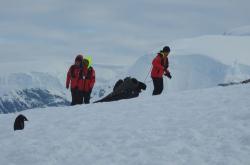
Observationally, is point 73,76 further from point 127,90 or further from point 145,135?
point 145,135

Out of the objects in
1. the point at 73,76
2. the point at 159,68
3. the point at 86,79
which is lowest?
the point at 86,79

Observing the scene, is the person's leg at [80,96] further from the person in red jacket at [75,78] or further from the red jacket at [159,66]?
the red jacket at [159,66]

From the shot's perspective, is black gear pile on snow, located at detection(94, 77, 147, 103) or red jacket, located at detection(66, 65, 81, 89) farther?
black gear pile on snow, located at detection(94, 77, 147, 103)

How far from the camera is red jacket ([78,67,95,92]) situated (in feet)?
60.9

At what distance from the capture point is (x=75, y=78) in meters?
18.8


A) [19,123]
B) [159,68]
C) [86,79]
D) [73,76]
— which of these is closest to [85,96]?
[86,79]

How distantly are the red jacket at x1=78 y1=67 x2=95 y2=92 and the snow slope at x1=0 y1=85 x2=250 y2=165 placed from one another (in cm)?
397

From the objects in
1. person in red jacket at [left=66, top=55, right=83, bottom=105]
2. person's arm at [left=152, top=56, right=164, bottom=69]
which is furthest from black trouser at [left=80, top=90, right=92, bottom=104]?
person's arm at [left=152, top=56, right=164, bottom=69]

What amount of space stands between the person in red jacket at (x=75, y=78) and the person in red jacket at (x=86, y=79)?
0.44 feet

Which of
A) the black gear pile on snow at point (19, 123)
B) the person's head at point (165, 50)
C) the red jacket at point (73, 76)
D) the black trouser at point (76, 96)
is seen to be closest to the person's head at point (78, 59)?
the red jacket at point (73, 76)

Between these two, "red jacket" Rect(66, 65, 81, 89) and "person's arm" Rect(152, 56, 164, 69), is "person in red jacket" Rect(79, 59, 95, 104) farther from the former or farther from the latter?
"person's arm" Rect(152, 56, 164, 69)

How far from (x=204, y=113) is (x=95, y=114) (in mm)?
3291

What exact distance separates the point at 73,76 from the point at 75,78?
128mm

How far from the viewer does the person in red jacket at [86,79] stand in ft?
60.7
